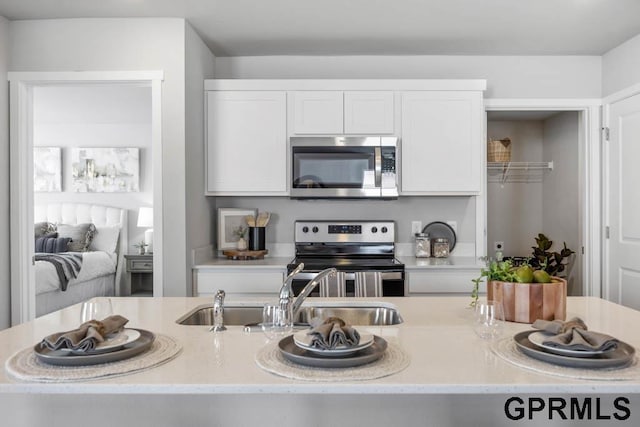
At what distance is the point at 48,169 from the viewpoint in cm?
607

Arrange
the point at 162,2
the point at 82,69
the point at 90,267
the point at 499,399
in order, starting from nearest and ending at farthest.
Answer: the point at 499,399, the point at 162,2, the point at 82,69, the point at 90,267

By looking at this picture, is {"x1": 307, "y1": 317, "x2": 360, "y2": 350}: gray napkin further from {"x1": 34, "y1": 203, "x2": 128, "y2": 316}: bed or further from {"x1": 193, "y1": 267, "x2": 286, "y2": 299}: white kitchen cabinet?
{"x1": 34, "y1": 203, "x2": 128, "y2": 316}: bed

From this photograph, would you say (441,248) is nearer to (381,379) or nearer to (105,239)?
(381,379)

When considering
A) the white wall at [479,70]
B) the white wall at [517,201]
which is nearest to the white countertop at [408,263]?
Answer: the white wall at [479,70]

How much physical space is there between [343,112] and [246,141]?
707 millimetres

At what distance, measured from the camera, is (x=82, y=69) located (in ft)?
9.58

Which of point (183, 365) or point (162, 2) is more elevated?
point (162, 2)

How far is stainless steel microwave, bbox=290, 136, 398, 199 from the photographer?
328cm

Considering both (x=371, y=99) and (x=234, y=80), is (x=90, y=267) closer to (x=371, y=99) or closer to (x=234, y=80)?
(x=234, y=80)

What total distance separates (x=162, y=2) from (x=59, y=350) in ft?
7.09

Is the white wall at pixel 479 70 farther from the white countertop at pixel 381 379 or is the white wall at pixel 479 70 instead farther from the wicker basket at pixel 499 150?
the white countertop at pixel 381 379

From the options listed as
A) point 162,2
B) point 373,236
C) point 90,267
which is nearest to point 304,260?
point 373,236

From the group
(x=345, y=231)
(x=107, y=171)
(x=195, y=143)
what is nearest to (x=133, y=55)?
(x=195, y=143)

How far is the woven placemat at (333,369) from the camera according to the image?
1.07 meters
